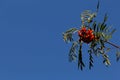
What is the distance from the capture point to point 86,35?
8914 millimetres

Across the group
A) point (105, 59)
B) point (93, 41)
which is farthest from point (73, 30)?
point (105, 59)

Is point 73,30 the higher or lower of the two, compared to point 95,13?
lower

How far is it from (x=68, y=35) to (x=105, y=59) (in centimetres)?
158

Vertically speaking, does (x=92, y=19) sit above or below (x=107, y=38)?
above

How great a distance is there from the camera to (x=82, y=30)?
905 centimetres

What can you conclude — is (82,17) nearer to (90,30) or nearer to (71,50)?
(90,30)

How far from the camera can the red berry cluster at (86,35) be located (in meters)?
8.88

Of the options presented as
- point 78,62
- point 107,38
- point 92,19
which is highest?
point 92,19

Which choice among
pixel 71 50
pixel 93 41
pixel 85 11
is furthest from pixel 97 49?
pixel 85 11

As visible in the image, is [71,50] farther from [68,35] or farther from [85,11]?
[85,11]

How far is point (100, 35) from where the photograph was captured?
8.91m

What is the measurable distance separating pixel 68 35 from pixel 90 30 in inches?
32.2

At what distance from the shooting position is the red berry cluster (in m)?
8.88

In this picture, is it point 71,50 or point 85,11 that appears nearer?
point 71,50
